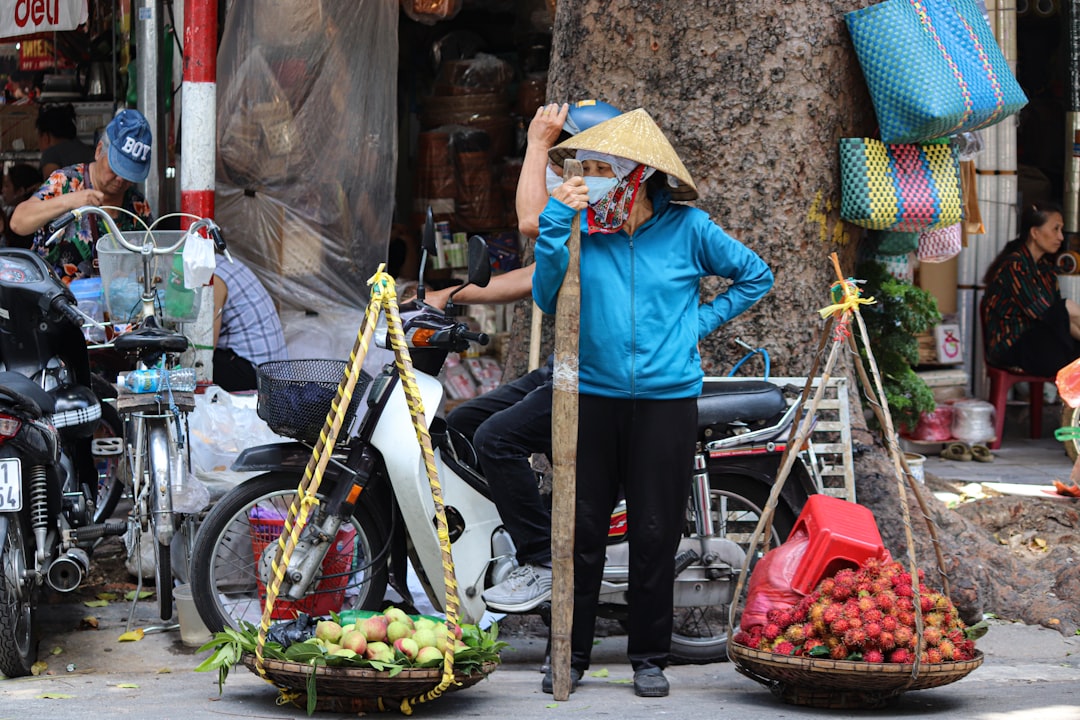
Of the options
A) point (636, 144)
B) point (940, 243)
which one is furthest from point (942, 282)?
point (636, 144)

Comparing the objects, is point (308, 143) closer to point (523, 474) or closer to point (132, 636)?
point (132, 636)

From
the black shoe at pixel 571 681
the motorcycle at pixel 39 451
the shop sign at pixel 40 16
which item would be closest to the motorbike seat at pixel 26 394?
the motorcycle at pixel 39 451

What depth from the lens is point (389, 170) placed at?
7.94 metres

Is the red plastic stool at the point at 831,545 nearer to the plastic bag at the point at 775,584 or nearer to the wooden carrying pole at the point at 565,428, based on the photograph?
the plastic bag at the point at 775,584

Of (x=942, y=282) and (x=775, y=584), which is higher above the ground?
(x=942, y=282)

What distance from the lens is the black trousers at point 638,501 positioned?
14.5 feet

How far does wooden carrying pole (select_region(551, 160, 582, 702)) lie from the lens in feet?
14.0

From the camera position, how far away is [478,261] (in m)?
4.46

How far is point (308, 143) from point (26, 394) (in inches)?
127

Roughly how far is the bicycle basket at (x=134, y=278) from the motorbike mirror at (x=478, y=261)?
1507 mm

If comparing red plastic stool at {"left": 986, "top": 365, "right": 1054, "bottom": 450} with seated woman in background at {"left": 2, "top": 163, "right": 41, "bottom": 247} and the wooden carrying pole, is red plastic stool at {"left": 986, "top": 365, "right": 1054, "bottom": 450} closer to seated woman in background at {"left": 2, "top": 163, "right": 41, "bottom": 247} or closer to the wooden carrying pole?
the wooden carrying pole

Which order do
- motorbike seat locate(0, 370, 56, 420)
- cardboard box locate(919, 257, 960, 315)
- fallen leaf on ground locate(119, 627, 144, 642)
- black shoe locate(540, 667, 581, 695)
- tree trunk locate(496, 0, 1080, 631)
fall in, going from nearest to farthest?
black shoe locate(540, 667, 581, 695) < motorbike seat locate(0, 370, 56, 420) < fallen leaf on ground locate(119, 627, 144, 642) < tree trunk locate(496, 0, 1080, 631) < cardboard box locate(919, 257, 960, 315)

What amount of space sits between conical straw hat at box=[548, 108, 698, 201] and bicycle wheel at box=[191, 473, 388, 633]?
1501 millimetres

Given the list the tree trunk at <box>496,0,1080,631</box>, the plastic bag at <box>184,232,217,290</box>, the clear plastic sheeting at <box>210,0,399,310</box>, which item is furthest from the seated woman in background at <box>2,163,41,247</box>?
the tree trunk at <box>496,0,1080,631</box>
